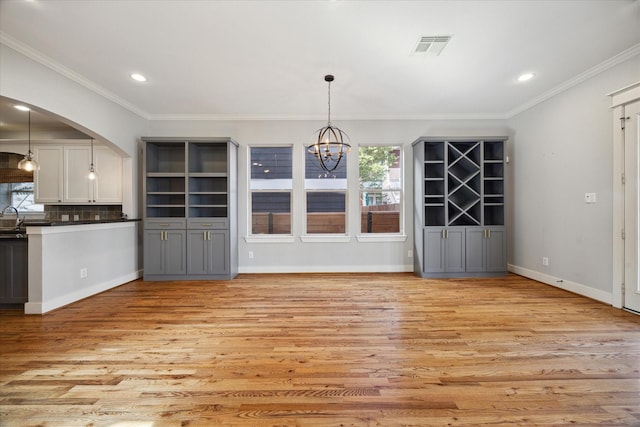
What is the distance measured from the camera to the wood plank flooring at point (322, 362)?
1.49m

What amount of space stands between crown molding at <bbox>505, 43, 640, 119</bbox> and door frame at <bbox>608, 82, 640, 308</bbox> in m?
0.38

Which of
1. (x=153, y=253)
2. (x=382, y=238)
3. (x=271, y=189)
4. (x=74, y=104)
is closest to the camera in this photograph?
(x=74, y=104)

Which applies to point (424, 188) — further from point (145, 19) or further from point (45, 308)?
point (45, 308)

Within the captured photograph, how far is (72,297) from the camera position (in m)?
3.28

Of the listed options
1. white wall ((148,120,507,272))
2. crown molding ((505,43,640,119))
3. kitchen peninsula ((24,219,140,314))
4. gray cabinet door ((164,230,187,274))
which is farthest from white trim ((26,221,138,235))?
crown molding ((505,43,640,119))

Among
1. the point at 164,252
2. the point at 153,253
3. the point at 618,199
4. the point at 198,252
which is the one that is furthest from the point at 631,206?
the point at 153,253

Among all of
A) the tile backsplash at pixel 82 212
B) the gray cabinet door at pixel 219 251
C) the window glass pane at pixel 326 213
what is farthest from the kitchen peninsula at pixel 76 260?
the window glass pane at pixel 326 213

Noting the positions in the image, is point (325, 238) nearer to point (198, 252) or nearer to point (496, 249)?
point (198, 252)

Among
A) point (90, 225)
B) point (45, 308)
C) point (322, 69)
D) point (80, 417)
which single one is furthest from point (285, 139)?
point (80, 417)

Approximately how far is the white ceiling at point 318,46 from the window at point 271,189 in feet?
3.34

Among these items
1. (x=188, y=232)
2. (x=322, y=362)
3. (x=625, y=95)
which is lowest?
(x=322, y=362)

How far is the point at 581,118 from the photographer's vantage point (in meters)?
3.46

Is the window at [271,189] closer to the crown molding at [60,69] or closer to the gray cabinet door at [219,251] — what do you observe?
the gray cabinet door at [219,251]

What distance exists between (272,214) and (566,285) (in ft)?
15.1
